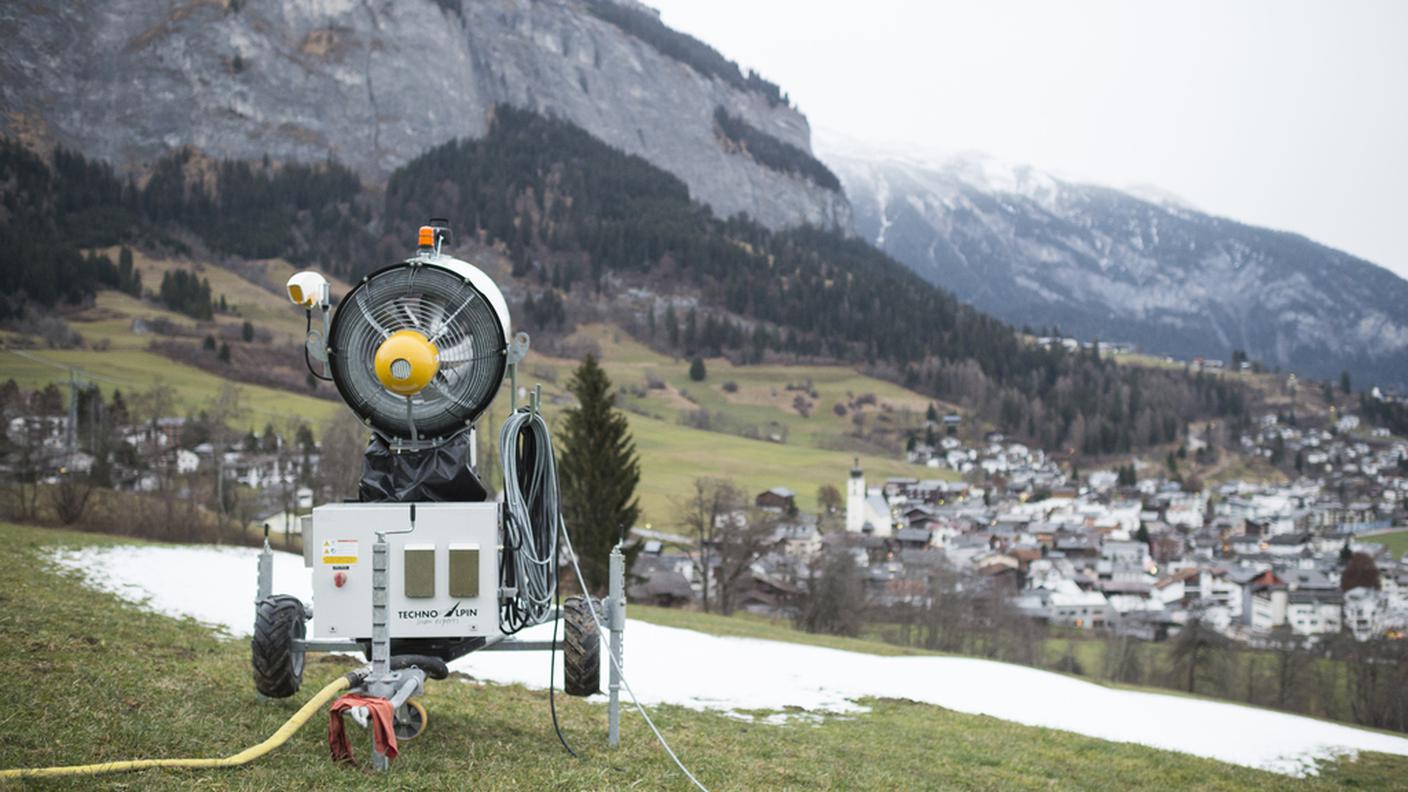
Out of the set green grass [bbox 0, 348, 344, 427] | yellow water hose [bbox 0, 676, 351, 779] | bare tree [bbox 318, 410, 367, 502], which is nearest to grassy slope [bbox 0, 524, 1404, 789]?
yellow water hose [bbox 0, 676, 351, 779]

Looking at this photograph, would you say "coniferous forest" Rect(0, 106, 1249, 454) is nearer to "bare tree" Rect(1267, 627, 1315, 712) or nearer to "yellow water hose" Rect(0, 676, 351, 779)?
"bare tree" Rect(1267, 627, 1315, 712)

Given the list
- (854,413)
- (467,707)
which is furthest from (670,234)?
(467,707)

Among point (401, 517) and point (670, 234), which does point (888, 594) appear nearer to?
point (401, 517)

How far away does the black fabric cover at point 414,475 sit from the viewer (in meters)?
7.46

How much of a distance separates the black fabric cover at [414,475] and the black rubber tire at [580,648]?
45.4 inches

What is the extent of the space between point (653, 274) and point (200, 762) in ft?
630

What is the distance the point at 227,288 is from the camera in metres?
142

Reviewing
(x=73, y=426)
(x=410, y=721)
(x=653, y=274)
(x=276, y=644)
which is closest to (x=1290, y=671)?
(x=410, y=721)

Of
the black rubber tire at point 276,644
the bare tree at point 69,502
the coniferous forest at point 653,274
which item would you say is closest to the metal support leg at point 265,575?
the black rubber tire at point 276,644

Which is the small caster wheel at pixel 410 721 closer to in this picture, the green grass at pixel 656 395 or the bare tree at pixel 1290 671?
the green grass at pixel 656 395

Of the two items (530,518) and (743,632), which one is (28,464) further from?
(530,518)

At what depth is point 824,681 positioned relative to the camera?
15.5 meters

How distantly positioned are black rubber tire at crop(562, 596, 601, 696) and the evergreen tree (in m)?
27.8

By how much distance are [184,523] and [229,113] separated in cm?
17704
